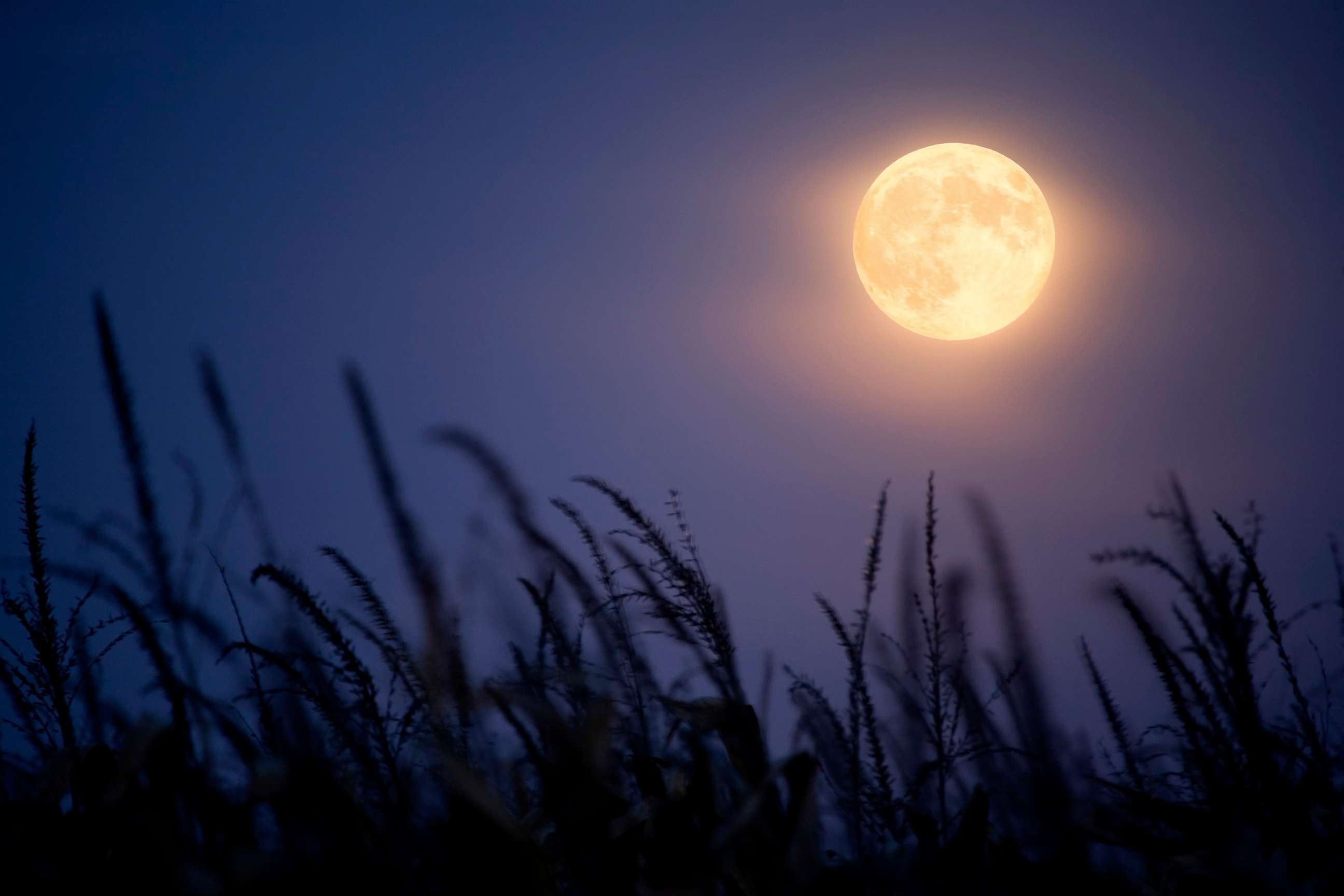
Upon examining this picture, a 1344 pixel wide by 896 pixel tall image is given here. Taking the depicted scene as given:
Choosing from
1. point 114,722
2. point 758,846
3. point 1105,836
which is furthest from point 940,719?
point 114,722

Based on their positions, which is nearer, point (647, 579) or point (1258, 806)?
point (1258, 806)

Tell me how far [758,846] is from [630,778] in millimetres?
597

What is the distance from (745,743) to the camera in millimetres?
1850

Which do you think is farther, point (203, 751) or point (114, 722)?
point (114, 722)

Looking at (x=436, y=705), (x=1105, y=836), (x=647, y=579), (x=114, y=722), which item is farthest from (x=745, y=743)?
(x=114, y=722)

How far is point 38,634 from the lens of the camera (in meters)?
2.05

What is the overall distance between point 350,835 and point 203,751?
1.57 ft

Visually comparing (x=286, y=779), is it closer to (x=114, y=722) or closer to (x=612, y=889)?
(x=612, y=889)

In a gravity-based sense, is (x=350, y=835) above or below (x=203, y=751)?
below

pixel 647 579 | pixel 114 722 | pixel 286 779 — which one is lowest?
pixel 286 779

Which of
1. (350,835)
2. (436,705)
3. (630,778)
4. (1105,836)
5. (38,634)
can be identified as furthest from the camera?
(630,778)

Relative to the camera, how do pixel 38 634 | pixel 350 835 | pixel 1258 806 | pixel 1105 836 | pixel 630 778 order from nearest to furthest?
pixel 350 835, pixel 1258 806, pixel 1105 836, pixel 38 634, pixel 630 778

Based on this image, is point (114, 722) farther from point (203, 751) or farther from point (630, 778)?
point (630, 778)

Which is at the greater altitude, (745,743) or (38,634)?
(38,634)
